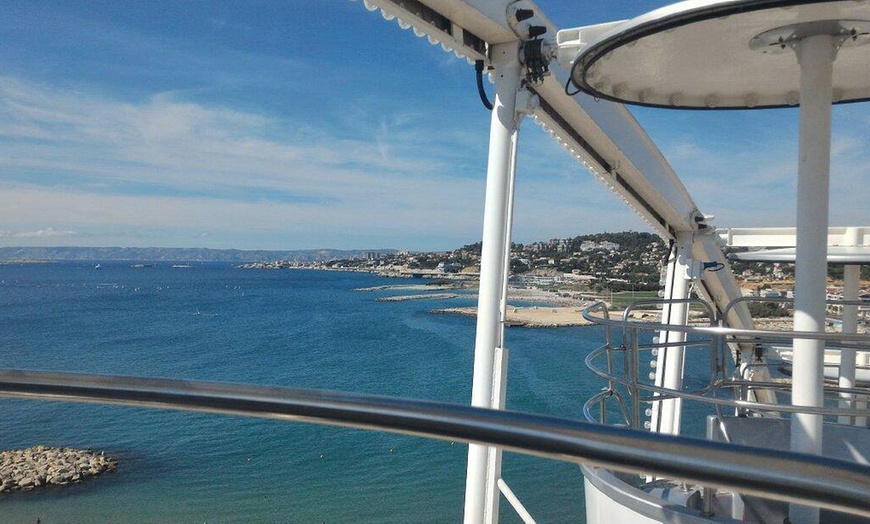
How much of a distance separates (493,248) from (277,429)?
85.7 ft

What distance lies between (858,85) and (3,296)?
116 metres

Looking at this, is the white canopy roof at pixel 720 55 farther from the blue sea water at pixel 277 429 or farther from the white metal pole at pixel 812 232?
the blue sea water at pixel 277 429

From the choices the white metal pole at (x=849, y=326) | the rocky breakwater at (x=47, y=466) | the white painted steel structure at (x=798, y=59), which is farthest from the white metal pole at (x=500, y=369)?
the rocky breakwater at (x=47, y=466)

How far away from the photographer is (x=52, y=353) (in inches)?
1780

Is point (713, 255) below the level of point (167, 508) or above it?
above

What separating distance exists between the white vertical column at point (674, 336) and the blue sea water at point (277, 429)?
2.98m

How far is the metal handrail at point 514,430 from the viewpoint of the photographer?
2.15ft

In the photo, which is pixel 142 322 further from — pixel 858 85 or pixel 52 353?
pixel 858 85

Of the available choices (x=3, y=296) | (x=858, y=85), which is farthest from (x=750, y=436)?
(x=3, y=296)

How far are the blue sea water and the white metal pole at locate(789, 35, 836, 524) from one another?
17.1ft

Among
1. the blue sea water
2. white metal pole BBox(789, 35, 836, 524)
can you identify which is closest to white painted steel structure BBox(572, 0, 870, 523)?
white metal pole BBox(789, 35, 836, 524)

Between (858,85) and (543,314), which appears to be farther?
(543,314)

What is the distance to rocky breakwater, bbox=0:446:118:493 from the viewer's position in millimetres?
21188

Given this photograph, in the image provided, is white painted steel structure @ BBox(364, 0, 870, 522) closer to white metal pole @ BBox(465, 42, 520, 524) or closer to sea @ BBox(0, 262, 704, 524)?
white metal pole @ BBox(465, 42, 520, 524)
